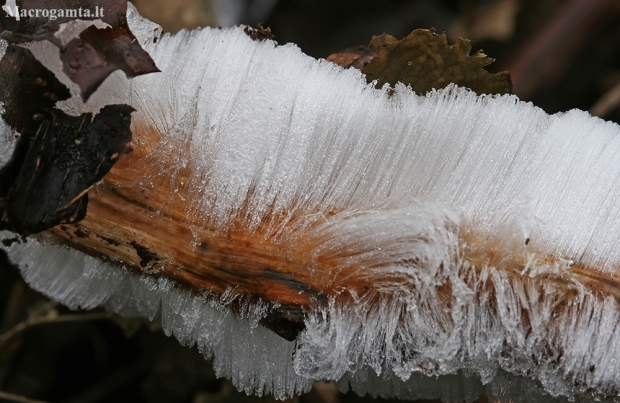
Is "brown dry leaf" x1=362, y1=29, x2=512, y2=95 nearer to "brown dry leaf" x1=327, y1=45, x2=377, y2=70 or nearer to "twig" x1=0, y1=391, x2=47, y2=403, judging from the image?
"brown dry leaf" x1=327, y1=45, x2=377, y2=70

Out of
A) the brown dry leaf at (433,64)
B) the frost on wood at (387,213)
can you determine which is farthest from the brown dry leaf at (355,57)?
the frost on wood at (387,213)

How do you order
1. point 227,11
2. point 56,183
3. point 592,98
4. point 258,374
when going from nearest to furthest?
point 56,183, point 258,374, point 227,11, point 592,98

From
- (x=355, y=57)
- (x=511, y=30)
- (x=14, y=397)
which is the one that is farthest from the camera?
(x=511, y=30)

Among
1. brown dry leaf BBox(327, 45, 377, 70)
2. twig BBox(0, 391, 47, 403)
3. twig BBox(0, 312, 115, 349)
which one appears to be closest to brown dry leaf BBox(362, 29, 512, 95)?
brown dry leaf BBox(327, 45, 377, 70)

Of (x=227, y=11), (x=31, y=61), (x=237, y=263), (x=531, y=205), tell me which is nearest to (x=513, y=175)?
(x=531, y=205)

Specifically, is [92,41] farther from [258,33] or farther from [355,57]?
[355,57]

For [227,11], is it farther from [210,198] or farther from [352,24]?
[210,198]

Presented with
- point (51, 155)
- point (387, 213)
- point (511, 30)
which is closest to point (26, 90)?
point (51, 155)
